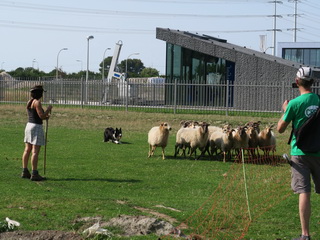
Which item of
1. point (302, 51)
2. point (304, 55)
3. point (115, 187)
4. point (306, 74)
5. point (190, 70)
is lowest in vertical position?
point (115, 187)

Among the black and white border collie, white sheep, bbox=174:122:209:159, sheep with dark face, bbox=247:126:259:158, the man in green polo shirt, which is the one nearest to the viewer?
the man in green polo shirt

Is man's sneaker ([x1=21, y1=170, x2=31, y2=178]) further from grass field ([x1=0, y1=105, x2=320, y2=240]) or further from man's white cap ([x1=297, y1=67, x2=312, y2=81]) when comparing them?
man's white cap ([x1=297, y1=67, x2=312, y2=81])

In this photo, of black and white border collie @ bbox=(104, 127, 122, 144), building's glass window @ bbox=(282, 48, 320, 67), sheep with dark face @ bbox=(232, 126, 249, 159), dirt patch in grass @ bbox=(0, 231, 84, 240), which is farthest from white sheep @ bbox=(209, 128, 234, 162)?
building's glass window @ bbox=(282, 48, 320, 67)

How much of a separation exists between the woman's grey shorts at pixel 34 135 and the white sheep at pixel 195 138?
21.0ft

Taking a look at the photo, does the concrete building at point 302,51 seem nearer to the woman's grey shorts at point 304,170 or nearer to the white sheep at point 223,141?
the white sheep at point 223,141

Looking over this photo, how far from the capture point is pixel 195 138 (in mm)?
19156

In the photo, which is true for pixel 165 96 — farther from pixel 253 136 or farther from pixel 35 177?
pixel 35 177

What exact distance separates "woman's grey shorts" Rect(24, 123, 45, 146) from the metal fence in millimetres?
20715

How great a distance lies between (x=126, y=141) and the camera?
24609mm

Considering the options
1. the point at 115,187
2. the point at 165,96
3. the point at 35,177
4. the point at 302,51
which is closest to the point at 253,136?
the point at 115,187

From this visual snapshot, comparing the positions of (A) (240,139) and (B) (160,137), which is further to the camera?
(B) (160,137)

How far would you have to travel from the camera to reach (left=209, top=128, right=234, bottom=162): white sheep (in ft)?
60.7

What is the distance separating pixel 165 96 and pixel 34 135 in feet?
82.7

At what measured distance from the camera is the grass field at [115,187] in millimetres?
9938
